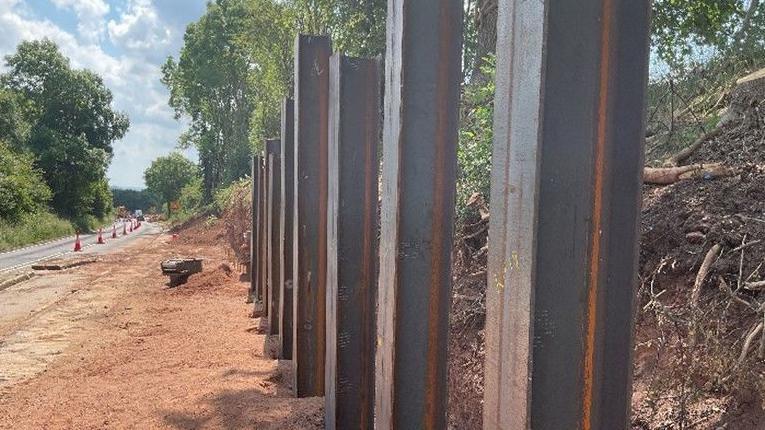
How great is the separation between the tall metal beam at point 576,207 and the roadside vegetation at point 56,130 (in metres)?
35.6

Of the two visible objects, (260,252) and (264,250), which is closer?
(264,250)

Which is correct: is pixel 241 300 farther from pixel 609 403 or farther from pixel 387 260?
pixel 609 403

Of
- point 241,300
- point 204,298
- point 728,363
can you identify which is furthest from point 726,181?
point 204,298

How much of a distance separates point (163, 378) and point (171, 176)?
75.8 metres

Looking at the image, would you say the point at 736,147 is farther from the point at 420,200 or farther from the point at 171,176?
the point at 171,176

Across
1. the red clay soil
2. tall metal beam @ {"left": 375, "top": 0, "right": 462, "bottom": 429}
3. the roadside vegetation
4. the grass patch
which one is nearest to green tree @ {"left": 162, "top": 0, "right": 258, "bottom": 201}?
the roadside vegetation

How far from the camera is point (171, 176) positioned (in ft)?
248

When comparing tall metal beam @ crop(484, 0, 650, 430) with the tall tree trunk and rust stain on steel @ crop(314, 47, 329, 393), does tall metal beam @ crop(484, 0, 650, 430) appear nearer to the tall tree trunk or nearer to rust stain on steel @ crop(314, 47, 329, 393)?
rust stain on steel @ crop(314, 47, 329, 393)

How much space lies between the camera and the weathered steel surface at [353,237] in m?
3.17

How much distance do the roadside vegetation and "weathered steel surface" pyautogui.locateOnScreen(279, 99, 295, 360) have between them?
31665 mm

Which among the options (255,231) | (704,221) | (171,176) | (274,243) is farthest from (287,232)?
(171,176)

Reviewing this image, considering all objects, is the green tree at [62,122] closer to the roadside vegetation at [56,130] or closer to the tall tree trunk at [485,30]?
the roadside vegetation at [56,130]

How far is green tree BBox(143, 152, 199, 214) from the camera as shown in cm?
7562

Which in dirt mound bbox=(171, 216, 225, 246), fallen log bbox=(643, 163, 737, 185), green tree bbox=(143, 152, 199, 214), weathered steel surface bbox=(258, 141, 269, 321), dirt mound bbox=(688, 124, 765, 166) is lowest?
dirt mound bbox=(171, 216, 225, 246)
